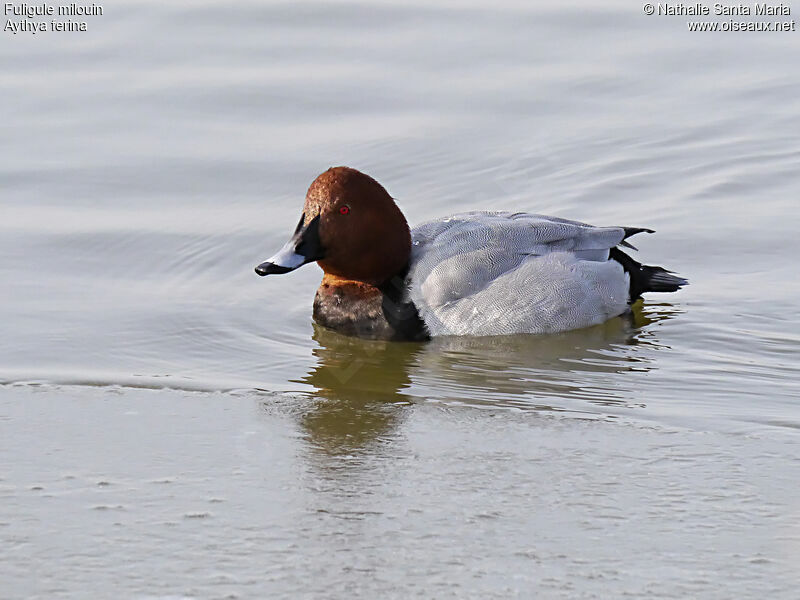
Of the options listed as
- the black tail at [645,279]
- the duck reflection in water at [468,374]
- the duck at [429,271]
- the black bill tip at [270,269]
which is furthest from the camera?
the black tail at [645,279]

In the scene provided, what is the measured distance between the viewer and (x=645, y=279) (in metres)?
8.40

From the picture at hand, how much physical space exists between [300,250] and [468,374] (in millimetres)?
1389

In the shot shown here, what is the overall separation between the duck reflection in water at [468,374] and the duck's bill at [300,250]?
495 mm

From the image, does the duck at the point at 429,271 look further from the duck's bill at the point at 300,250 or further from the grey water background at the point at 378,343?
the grey water background at the point at 378,343

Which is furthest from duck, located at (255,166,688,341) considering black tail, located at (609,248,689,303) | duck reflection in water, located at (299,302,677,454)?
black tail, located at (609,248,689,303)

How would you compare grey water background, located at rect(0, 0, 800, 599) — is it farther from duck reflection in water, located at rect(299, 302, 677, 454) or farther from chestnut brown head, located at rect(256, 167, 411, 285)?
chestnut brown head, located at rect(256, 167, 411, 285)

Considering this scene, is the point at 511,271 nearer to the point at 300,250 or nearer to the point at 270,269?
the point at 300,250

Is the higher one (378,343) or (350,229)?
(350,229)

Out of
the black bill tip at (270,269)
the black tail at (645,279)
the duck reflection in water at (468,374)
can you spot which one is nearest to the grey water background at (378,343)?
the duck reflection in water at (468,374)

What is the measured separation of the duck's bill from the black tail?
193 centimetres

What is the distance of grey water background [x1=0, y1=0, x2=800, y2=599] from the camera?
4.62 meters

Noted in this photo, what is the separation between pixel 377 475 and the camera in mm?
5285

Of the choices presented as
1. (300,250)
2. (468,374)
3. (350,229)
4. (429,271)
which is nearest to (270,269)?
(300,250)

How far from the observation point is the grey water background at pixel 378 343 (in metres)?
4.62
